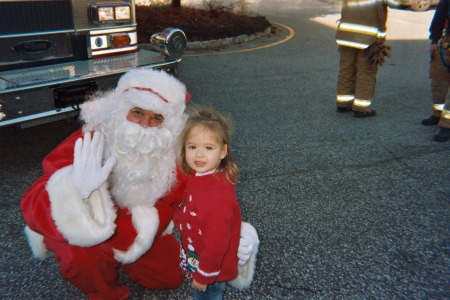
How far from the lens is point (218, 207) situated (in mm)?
1725

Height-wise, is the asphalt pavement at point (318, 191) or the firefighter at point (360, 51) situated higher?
the firefighter at point (360, 51)

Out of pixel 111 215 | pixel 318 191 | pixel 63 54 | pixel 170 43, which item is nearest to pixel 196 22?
pixel 170 43

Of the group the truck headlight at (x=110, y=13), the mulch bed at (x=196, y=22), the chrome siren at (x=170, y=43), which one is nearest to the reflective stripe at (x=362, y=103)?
the chrome siren at (x=170, y=43)

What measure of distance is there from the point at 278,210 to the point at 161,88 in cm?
138

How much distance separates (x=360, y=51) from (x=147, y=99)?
3.52m

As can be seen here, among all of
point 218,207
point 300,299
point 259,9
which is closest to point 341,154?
point 300,299

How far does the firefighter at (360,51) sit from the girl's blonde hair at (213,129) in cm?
342

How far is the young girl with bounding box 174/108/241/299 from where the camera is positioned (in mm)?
1710

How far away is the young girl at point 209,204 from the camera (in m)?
1.71

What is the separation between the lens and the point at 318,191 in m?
3.31

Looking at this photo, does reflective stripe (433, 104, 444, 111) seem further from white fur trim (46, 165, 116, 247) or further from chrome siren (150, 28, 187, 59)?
white fur trim (46, 165, 116, 247)

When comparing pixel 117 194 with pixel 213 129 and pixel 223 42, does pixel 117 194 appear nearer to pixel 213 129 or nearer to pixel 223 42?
pixel 213 129

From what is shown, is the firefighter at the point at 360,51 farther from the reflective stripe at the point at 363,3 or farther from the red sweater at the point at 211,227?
the red sweater at the point at 211,227

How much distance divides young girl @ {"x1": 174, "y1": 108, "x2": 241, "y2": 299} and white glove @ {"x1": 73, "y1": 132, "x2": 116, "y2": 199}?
37 centimetres
